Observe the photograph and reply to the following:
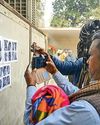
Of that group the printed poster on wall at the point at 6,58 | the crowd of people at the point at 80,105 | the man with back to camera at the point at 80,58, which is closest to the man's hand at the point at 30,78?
the crowd of people at the point at 80,105

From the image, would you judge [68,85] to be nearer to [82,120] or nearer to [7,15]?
[7,15]

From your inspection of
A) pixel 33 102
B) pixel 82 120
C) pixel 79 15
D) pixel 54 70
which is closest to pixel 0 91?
pixel 54 70

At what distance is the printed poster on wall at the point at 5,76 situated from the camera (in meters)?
2.62

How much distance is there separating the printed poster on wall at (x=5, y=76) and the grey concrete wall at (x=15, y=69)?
0.04 meters

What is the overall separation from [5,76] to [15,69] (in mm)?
402

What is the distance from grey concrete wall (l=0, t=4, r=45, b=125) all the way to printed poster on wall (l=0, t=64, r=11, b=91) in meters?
0.04

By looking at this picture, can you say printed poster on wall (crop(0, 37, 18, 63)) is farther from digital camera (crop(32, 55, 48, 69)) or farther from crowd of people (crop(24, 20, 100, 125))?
crowd of people (crop(24, 20, 100, 125))

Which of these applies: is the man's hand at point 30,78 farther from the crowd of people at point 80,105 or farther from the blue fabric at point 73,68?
the blue fabric at point 73,68

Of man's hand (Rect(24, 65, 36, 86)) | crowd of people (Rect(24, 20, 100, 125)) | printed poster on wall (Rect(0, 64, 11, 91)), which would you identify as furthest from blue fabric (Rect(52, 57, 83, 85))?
crowd of people (Rect(24, 20, 100, 125))

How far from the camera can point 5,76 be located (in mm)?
2732

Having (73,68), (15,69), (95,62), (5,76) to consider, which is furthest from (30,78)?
(73,68)

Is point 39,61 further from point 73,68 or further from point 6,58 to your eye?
point 73,68

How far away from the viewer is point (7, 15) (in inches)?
109

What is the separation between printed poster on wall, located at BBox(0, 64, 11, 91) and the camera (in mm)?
2623
